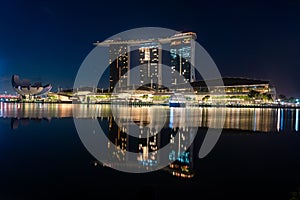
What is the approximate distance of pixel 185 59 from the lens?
8219cm

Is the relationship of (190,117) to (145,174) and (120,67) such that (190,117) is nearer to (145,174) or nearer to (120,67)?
(145,174)

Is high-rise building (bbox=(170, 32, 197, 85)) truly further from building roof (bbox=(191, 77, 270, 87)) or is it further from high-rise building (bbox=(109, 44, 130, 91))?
high-rise building (bbox=(109, 44, 130, 91))

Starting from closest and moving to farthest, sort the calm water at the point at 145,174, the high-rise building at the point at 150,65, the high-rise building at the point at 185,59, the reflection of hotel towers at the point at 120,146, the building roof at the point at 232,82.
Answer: the calm water at the point at 145,174
the reflection of hotel towers at the point at 120,146
the building roof at the point at 232,82
the high-rise building at the point at 185,59
the high-rise building at the point at 150,65

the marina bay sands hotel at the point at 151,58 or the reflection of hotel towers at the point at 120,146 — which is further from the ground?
the marina bay sands hotel at the point at 151,58

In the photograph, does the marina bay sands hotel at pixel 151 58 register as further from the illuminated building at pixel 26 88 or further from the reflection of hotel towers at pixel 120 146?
the reflection of hotel towers at pixel 120 146

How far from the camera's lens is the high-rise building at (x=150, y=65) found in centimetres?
9006

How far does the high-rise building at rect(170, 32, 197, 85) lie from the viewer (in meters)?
82.0

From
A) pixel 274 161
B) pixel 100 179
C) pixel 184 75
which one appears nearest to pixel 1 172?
pixel 100 179

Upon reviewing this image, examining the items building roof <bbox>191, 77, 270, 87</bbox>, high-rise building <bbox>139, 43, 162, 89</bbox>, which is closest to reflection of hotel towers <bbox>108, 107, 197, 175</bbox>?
building roof <bbox>191, 77, 270, 87</bbox>

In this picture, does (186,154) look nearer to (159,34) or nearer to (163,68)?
(163,68)

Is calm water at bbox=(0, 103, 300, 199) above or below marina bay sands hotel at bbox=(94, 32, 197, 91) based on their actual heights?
below

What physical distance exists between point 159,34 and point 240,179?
98961 millimetres

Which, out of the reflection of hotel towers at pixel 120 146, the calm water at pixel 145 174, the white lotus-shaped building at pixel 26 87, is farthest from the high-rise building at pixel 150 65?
the calm water at pixel 145 174

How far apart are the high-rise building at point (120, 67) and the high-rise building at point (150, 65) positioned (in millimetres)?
6540
